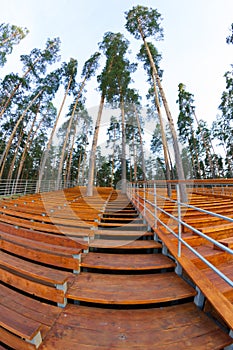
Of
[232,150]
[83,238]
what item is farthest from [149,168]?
[83,238]

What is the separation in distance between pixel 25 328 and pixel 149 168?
33234 millimetres

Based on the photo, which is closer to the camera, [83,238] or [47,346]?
[47,346]

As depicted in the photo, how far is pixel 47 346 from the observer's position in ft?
3.12

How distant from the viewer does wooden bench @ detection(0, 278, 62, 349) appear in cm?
96

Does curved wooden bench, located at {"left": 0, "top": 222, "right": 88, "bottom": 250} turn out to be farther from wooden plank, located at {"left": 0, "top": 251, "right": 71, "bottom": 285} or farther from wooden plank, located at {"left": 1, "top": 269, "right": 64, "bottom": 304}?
wooden plank, located at {"left": 1, "top": 269, "right": 64, "bottom": 304}

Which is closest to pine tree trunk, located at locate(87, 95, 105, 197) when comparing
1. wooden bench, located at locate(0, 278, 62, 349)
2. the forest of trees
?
the forest of trees

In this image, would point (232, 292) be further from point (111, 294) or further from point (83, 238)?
point (83, 238)

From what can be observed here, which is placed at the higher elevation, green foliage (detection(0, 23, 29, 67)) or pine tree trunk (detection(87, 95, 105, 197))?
green foliage (detection(0, 23, 29, 67))

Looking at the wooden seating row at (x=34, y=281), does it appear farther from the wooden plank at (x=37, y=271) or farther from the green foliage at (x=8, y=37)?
the green foliage at (x=8, y=37)

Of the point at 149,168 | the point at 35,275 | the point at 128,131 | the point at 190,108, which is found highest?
the point at 190,108

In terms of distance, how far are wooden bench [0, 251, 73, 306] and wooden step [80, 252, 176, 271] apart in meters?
0.31

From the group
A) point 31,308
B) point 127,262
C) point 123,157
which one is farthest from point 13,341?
point 123,157

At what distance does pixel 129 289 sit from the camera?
55.2 inches

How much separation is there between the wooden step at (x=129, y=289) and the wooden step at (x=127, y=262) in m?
0.09
